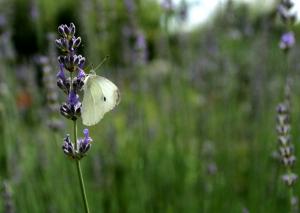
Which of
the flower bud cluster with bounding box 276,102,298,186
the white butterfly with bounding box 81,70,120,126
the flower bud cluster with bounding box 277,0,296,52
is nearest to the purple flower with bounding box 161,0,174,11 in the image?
the flower bud cluster with bounding box 277,0,296,52

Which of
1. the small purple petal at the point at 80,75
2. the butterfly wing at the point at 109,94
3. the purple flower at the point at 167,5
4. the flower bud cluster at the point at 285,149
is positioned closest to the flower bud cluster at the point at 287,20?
the flower bud cluster at the point at 285,149

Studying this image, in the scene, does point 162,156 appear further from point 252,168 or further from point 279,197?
point 279,197

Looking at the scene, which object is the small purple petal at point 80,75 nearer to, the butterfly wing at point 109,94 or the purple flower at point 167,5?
the butterfly wing at point 109,94

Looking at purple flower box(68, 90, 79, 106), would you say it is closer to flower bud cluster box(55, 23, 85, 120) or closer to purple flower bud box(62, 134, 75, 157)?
flower bud cluster box(55, 23, 85, 120)

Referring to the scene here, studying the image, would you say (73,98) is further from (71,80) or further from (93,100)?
(93,100)

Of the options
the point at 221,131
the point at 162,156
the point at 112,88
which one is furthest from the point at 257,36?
the point at 112,88

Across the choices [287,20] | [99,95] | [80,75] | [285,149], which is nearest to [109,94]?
[99,95]

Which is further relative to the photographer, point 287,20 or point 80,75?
point 287,20
